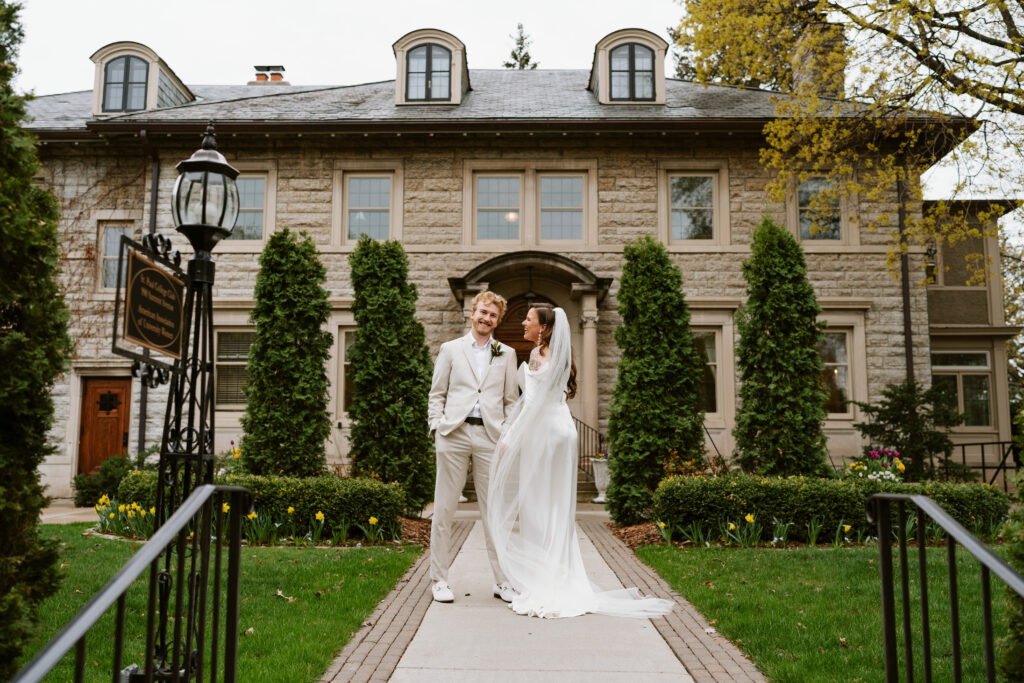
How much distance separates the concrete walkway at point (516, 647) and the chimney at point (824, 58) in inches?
361

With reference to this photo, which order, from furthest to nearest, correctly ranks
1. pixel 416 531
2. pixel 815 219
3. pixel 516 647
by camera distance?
pixel 815 219, pixel 416 531, pixel 516 647

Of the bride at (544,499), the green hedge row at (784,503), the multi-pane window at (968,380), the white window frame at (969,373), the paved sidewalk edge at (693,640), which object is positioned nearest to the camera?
the paved sidewalk edge at (693,640)

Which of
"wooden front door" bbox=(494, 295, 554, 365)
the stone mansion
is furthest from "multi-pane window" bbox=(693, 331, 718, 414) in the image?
"wooden front door" bbox=(494, 295, 554, 365)

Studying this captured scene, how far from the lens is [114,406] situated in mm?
15789

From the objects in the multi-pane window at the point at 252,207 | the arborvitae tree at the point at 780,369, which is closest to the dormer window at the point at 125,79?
the multi-pane window at the point at 252,207

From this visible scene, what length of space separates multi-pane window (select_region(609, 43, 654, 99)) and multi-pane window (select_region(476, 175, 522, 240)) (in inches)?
123

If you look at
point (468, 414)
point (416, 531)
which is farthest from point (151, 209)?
point (468, 414)

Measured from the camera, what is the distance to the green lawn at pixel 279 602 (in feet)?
14.0

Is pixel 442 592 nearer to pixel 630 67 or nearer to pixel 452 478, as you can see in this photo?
pixel 452 478

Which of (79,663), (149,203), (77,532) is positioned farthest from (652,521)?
(149,203)

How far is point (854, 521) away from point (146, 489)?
28.1ft

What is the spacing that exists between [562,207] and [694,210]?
266cm

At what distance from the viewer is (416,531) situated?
978 centimetres

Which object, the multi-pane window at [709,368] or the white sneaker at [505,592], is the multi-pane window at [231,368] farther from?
the white sneaker at [505,592]
